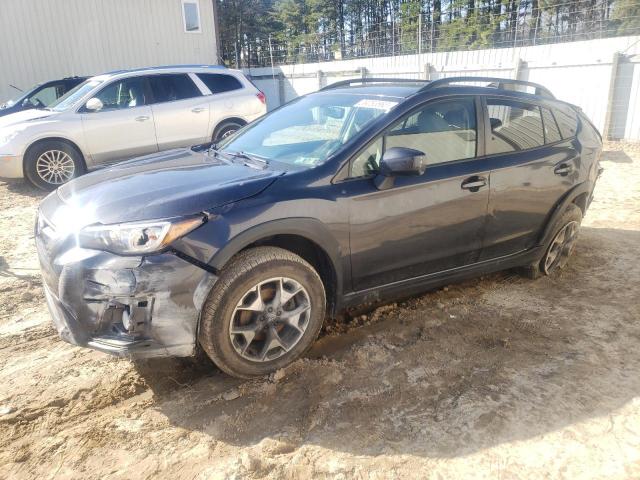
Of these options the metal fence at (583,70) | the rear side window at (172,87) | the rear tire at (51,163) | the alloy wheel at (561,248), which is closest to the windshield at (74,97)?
Answer: the rear tire at (51,163)

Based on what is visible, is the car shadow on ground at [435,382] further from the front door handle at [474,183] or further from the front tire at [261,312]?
the front door handle at [474,183]

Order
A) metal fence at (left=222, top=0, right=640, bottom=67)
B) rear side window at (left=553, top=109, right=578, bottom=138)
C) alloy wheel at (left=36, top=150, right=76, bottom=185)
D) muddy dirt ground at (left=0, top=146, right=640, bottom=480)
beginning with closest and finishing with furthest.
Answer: muddy dirt ground at (left=0, top=146, right=640, bottom=480)
rear side window at (left=553, top=109, right=578, bottom=138)
alloy wheel at (left=36, top=150, right=76, bottom=185)
metal fence at (left=222, top=0, right=640, bottom=67)

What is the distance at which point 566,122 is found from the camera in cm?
437

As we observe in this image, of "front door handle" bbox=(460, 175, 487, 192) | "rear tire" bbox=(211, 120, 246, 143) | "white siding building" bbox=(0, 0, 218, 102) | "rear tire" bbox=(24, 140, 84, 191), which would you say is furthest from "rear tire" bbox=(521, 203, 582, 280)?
"white siding building" bbox=(0, 0, 218, 102)

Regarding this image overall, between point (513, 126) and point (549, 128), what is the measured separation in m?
0.48

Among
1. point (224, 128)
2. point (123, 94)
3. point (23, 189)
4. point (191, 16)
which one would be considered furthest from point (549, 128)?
point (191, 16)

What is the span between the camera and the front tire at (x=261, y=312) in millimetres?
2711

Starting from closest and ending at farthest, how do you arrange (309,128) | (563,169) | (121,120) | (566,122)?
(309,128)
(563,169)
(566,122)
(121,120)

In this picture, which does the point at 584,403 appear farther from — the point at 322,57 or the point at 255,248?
the point at 322,57

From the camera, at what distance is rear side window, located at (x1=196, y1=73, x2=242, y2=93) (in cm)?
905

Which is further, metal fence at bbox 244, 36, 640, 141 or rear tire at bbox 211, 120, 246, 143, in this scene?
metal fence at bbox 244, 36, 640, 141

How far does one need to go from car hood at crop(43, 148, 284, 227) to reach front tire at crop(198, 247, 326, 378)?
1.25 ft

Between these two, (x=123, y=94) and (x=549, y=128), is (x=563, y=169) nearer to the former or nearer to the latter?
(x=549, y=128)

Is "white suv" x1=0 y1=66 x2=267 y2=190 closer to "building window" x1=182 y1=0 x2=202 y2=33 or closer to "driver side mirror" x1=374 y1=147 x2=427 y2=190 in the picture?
"driver side mirror" x1=374 y1=147 x2=427 y2=190
